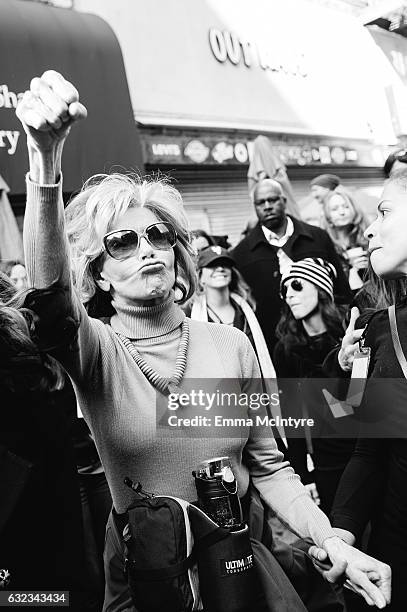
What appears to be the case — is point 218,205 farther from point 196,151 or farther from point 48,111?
point 48,111

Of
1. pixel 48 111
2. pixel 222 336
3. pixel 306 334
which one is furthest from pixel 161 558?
pixel 306 334

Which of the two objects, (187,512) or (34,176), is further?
(187,512)

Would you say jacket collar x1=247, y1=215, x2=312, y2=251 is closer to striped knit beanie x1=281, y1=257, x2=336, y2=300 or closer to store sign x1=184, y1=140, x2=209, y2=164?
striped knit beanie x1=281, y1=257, x2=336, y2=300

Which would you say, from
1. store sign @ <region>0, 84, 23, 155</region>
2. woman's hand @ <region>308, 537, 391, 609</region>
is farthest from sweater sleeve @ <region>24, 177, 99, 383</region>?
store sign @ <region>0, 84, 23, 155</region>

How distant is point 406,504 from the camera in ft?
A: 5.43

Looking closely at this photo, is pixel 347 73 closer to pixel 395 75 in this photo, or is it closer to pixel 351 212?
pixel 395 75

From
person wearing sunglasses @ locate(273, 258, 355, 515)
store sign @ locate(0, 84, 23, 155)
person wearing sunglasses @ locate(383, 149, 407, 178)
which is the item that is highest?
store sign @ locate(0, 84, 23, 155)

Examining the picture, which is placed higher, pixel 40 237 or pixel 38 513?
pixel 40 237

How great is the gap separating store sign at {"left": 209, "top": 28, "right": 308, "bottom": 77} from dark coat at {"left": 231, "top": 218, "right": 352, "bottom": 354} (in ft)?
18.3

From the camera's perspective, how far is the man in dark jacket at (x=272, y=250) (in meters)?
4.27

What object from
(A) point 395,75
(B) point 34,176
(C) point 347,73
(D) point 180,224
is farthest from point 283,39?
(B) point 34,176

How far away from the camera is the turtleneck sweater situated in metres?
1.29

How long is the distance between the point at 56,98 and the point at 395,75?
13.0 meters

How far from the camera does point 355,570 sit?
59.1 inches
